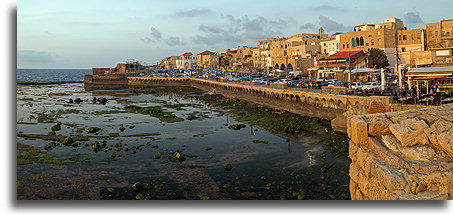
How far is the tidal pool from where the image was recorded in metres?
18.3

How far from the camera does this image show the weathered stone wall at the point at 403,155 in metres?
8.69

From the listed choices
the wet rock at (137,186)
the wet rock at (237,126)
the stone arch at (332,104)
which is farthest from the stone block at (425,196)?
the stone arch at (332,104)

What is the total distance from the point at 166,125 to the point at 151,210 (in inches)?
1173

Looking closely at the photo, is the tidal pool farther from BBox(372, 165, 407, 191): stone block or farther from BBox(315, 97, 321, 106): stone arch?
BBox(372, 165, 407, 191): stone block

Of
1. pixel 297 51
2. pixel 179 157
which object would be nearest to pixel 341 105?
pixel 179 157

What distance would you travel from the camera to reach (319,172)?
822 inches

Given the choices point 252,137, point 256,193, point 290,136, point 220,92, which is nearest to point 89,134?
point 252,137

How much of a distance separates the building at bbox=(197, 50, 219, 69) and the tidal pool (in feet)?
351

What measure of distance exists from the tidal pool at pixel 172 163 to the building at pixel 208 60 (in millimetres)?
106991

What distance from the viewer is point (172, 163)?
2366 centimetres

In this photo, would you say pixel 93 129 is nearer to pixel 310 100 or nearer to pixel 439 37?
pixel 310 100

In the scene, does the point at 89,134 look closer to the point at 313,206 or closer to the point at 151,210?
the point at 151,210

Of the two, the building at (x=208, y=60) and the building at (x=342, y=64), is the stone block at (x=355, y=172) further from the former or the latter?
the building at (x=208, y=60)

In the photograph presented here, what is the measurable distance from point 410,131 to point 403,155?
798mm
